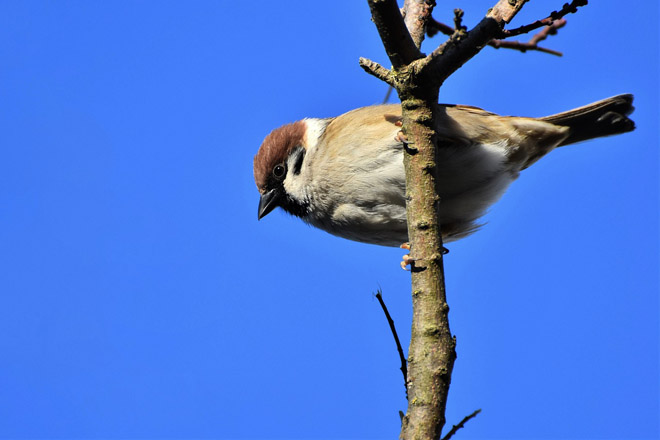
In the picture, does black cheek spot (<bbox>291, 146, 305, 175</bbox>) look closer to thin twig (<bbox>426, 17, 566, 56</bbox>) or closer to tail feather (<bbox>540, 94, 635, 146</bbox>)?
thin twig (<bbox>426, 17, 566, 56</bbox>)

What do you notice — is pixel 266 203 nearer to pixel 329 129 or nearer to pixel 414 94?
pixel 329 129

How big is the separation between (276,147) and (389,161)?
107 cm

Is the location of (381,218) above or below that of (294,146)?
below

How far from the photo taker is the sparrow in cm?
361

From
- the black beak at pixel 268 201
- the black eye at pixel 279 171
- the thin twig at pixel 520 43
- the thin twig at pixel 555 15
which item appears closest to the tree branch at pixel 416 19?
the thin twig at pixel 520 43

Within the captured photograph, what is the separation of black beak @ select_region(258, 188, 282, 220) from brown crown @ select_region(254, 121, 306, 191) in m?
0.08

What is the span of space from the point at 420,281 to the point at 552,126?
84.6 inches

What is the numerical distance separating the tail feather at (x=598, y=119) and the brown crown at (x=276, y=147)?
162 centimetres

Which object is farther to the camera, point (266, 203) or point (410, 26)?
point (266, 203)

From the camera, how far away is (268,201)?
172 inches

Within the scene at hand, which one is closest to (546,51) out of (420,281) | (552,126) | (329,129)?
(552,126)

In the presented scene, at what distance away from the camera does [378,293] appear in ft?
8.44

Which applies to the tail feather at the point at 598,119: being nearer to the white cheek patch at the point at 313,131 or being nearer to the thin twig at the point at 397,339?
the white cheek patch at the point at 313,131

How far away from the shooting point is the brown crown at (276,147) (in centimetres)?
427
